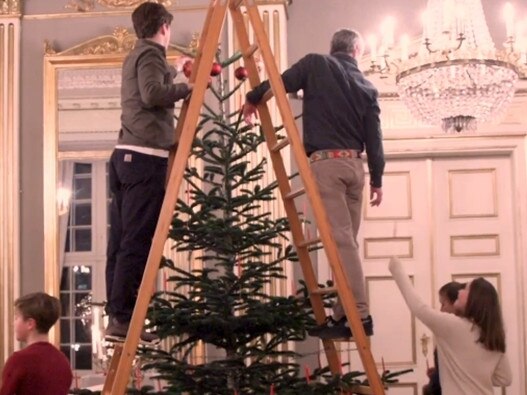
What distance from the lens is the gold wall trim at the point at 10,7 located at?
748 centimetres

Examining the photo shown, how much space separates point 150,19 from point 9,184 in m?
3.19

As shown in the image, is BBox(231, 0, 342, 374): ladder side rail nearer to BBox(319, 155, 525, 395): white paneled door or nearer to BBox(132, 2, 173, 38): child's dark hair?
BBox(132, 2, 173, 38): child's dark hair

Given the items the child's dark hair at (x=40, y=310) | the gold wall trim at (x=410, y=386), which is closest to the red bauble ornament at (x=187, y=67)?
the child's dark hair at (x=40, y=310)

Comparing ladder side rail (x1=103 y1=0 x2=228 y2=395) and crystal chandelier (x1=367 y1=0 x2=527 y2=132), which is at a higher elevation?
crystal chandelier (x1=367 y1=0 x2=527 y2=132)

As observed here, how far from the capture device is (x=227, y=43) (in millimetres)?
7426

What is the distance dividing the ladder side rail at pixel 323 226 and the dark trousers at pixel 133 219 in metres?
0.57

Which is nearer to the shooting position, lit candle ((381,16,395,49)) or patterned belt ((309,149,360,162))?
patterned belt ((309,149,360,162))

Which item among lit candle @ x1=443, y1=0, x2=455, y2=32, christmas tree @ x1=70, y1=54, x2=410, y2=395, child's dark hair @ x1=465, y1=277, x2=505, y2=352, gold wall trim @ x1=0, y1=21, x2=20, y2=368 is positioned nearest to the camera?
child's dark hair @ x1=465, y1=277, x2=505, y2=352

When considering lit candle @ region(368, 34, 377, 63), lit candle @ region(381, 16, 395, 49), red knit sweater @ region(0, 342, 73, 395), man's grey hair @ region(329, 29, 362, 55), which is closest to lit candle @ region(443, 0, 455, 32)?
lit candle @ region(381, 16, 395, 49)

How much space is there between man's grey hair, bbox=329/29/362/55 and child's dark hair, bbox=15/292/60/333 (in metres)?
1.77

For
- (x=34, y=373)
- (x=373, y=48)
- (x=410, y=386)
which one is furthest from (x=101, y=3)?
(x=34, y=373)

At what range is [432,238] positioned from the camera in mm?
7648

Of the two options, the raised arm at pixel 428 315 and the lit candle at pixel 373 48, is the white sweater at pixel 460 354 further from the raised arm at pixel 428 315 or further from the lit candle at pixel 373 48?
the lit candle at pixel 373 48

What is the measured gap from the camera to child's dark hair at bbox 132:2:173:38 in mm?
4512
